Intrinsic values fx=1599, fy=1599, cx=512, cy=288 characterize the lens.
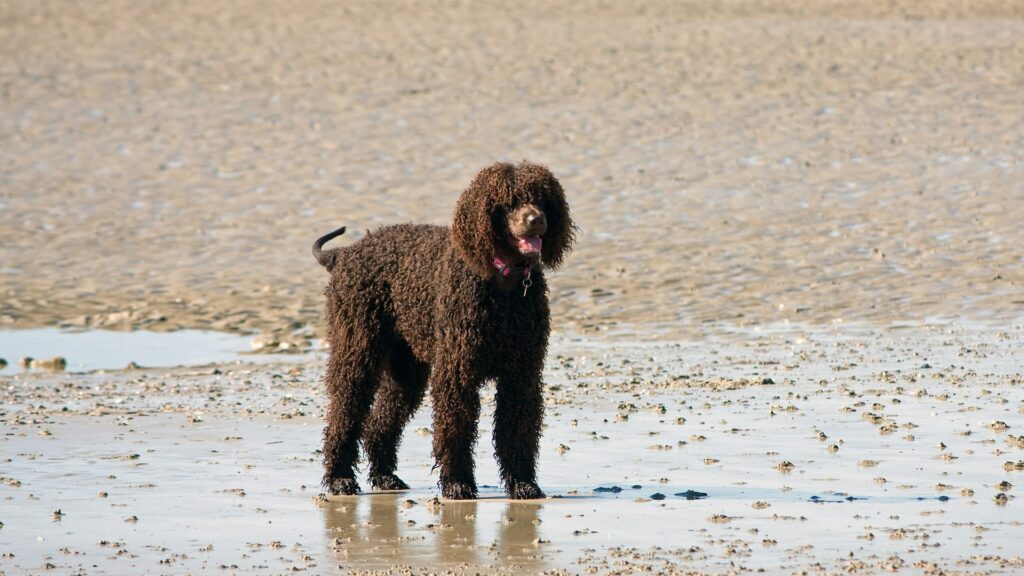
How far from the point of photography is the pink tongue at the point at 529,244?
8.27 m

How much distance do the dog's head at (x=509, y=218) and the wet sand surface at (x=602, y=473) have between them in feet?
4.34

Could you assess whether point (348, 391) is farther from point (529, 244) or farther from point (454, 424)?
point (529, 244)

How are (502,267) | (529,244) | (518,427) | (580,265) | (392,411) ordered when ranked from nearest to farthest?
1. (529,244)
2. (502,267)
3. (518,427)
4. (392,411)
5. (580,265)

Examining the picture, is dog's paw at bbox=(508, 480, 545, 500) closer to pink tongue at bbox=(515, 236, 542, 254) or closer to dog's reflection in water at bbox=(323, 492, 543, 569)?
dog's reflection in water at bbox=(323, 492, 543, 569)

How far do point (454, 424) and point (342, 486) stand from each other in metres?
0.83

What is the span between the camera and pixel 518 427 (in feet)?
28.1

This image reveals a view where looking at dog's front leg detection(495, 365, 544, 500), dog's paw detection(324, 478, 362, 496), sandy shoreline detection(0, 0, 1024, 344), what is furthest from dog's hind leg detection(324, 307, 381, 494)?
sandy shoreline detection(0, 0, 1024, 344)

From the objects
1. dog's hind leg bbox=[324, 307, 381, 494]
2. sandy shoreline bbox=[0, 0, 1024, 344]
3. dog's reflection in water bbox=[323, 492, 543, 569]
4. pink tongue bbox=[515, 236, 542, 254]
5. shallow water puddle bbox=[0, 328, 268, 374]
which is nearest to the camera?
dog's reflection in water bbox=[323, 492, 543, 569]

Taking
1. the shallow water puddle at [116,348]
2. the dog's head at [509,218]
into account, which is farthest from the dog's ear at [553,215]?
the shallow water puddle at [116,348]

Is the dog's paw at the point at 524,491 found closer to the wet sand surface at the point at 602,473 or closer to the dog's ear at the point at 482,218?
the wet sand surface at the point at 602,473

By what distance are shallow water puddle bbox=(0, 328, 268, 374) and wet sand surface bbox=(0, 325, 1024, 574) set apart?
0.69 meters

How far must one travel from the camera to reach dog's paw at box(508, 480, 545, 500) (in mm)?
8469

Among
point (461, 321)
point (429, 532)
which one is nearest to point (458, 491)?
point (429, 532)

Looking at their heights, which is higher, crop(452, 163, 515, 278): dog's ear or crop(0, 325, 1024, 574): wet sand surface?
crop(452, 163, 515, 278): dog's ear
